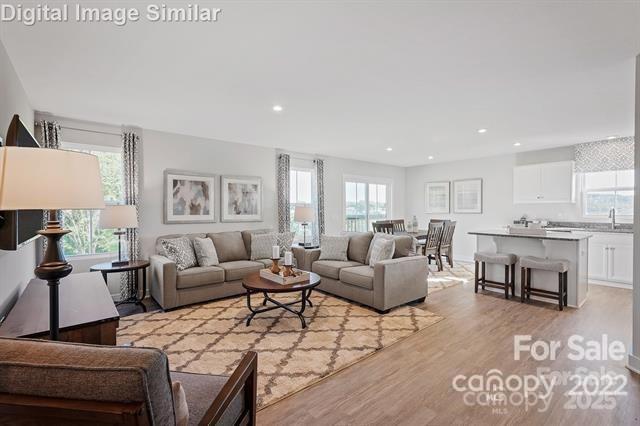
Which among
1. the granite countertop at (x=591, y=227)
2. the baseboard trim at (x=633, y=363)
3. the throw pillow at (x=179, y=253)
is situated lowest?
the baseboard trim at (x=633, y=363)

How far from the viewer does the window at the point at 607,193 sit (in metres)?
5.28

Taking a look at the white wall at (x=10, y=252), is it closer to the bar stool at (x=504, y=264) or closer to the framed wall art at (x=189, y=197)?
the framed wall art at (x=189, y=197)

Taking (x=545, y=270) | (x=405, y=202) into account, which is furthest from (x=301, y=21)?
(x=405, y=202)

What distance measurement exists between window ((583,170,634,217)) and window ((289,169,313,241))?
5221 millimetres

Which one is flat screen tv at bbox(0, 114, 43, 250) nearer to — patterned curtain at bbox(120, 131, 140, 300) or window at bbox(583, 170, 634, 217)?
patterned curtain at bbox(120, 131, 140, 300)

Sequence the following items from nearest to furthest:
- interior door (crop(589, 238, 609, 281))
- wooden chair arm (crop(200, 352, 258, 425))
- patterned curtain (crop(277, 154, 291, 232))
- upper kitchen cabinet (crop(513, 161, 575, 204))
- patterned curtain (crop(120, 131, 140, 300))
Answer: wooden chair arm (crop(200, 352, 258, 425)) < patterned curtain (crop(120, 131, 140, 300)) < interior door (crop(589, 238, 609, 281)) < upper kitchen cabinet (crop(513, 161, 575, 204)) < patterned curtain (crop(277, 154, 291, 232))

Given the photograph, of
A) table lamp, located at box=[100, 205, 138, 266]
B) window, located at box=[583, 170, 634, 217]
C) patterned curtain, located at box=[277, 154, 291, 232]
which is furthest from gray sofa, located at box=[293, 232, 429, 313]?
window, located at box=[583, 170, 634, 217]

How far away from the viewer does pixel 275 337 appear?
10.1 ft

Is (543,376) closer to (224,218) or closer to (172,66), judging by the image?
(172,66)

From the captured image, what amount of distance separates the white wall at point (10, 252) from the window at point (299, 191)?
4.10 m

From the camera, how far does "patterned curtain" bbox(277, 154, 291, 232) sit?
6.03m

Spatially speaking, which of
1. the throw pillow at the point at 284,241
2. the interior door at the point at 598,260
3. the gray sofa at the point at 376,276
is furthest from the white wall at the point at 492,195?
the throw pillow at the point at 284,241

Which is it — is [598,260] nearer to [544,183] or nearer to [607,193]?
[607,193]

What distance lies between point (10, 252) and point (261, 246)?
303 centimetres
